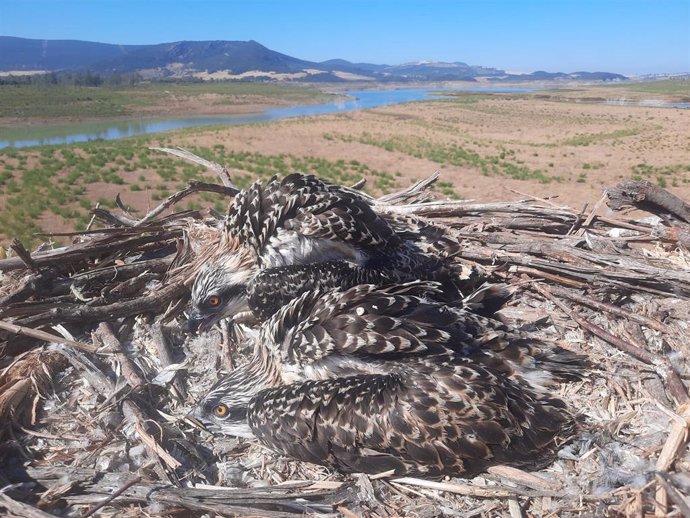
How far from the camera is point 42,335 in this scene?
392 cm

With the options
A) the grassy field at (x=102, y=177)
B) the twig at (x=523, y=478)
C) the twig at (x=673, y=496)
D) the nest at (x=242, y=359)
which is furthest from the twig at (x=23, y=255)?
the grassy field at (x=102, y=177)

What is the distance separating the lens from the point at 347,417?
9.68 ft

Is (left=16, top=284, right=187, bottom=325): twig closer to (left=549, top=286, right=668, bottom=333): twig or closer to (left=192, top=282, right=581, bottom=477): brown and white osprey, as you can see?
(left=192, top=282, right=581, bottom=477): brown and white osprey

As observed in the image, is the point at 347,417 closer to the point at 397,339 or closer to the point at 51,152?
the point at 397,339

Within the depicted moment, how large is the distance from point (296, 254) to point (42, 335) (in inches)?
81.5

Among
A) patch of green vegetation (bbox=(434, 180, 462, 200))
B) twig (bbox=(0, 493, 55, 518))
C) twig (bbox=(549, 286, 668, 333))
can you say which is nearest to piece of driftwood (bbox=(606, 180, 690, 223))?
twig (bbox=(549, 286, 668, 333))

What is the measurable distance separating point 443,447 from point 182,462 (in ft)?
5.53

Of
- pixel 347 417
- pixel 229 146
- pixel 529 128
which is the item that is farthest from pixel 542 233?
pixel 529 128

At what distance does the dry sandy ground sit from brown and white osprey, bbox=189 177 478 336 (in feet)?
43.3

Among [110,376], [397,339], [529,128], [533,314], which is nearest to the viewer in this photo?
[397,339]

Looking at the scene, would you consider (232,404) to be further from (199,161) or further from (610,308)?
(199,161)

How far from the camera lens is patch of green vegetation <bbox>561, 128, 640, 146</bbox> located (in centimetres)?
4372

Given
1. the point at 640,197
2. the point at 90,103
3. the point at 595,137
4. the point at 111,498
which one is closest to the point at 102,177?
the point at 111,498

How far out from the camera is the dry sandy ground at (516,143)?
87.9ft
